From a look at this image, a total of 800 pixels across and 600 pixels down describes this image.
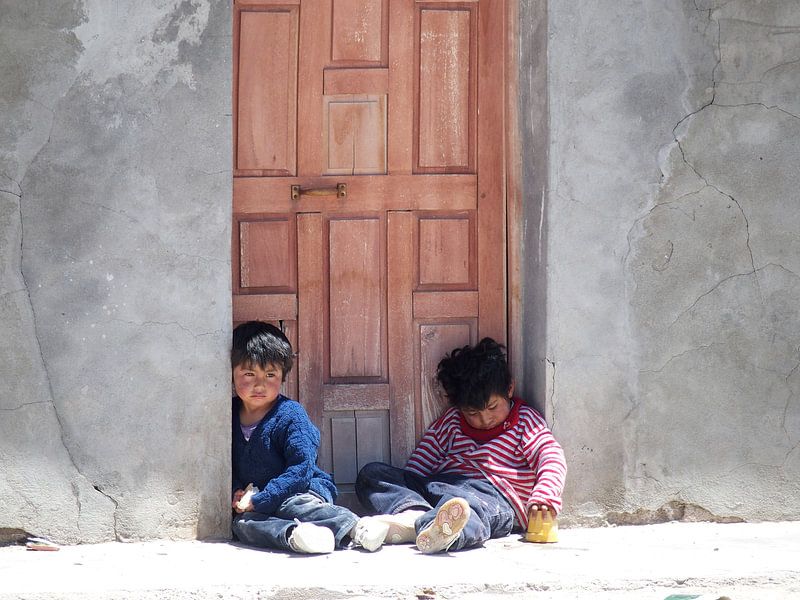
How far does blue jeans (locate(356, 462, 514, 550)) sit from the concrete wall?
0.63 meters

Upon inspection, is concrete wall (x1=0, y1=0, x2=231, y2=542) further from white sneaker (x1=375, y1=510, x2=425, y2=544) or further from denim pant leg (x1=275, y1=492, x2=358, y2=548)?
white sneaker (x1=375, y1=510, x2=425, y2=544)

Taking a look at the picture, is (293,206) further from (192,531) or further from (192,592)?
(192,592)

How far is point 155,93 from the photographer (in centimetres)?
438

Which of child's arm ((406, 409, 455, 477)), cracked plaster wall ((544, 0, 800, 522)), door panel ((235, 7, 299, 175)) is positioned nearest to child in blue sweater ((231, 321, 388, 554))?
child's arm ((406, 409, 455, 477))

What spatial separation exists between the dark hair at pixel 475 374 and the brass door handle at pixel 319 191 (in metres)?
0.89

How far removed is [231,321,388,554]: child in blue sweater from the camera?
4230 mm

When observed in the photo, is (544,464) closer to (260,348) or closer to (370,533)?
(370,533)

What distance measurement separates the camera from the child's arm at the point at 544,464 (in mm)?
4398

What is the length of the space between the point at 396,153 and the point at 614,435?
159 cm

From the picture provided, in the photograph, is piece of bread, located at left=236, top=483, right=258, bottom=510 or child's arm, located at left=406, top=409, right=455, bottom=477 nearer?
piece of bread, located at left=236, top=483, right=258, bottom=510

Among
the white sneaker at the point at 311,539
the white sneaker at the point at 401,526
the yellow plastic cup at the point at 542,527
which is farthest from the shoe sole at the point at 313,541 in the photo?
the yellow plastic cup at the point at 542,527

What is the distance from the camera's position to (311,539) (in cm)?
416

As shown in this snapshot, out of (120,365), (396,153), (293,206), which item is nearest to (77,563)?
(120,365)

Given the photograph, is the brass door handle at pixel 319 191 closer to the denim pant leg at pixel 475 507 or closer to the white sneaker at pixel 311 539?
the denim pant leg at pixel 475 507
